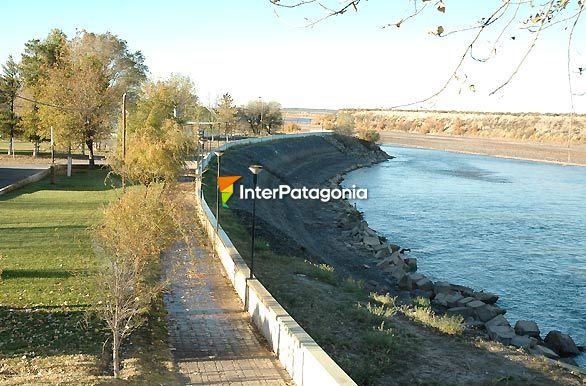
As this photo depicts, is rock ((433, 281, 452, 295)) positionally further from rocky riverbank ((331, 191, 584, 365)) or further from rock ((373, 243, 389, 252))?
rock ((373, 243, 389, 252))

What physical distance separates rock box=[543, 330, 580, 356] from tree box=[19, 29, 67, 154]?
125 ft

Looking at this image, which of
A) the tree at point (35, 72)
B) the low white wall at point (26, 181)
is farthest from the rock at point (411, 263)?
the tree at point (35, 72)

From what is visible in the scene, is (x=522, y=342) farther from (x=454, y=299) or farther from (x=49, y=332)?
(x=49, y=332)

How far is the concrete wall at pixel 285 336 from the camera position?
8.56 m

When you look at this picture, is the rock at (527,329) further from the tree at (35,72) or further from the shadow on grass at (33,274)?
the tree at (35,72)

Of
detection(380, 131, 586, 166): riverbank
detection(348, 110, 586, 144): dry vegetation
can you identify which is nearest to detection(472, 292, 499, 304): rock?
detection(380, 131, 586, 166): riverbank

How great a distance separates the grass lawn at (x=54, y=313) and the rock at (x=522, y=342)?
915cm

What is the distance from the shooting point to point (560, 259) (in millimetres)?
27875

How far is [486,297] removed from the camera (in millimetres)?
20922

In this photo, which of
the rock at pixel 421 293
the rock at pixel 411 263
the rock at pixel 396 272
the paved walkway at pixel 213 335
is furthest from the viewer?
the rock at pixel 411 263

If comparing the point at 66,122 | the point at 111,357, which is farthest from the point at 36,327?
the point at 66,122

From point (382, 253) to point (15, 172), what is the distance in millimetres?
26144

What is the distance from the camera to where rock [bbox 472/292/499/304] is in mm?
20850

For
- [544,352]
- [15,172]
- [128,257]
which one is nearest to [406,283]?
[544,352]
